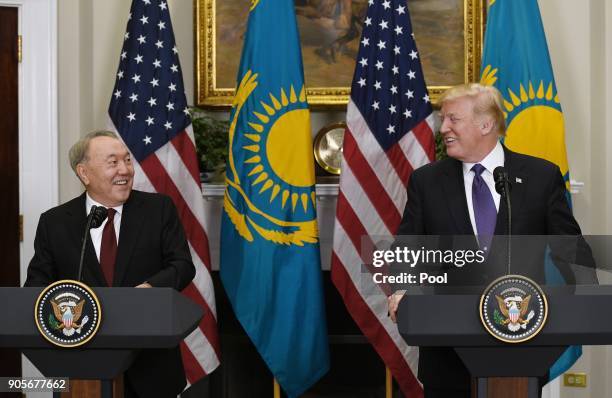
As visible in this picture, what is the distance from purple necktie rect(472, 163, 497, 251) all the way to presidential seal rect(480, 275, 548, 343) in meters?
0.51

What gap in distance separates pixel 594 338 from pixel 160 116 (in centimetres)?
260

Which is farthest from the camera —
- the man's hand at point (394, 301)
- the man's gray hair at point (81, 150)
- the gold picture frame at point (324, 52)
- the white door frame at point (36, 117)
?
the gold picture frame at point (324, 52)

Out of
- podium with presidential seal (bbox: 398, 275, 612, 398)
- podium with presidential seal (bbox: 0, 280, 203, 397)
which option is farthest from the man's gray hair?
podium with presidential seal (bbox: 398, 275, 612, 398)

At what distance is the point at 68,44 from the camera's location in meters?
4.33

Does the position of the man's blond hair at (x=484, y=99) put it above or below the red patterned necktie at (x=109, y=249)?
above

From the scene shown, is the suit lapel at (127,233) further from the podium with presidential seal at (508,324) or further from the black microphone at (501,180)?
the black microphone at (501,180)

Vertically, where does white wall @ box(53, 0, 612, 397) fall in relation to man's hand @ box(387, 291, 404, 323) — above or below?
above

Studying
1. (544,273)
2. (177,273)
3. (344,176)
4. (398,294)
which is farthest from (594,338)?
(344,176)

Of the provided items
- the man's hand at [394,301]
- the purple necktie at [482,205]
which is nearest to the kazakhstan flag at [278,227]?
the purple necktie at [482,205]

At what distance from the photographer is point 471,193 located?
7.97ft

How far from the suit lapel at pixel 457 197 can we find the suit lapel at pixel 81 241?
1.25m

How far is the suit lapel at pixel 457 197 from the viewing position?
237 cm

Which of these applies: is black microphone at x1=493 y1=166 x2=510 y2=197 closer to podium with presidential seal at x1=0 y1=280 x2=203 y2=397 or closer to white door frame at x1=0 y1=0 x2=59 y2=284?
podium with presidential seal at x1=0 y1=280 x2=203 y2=397

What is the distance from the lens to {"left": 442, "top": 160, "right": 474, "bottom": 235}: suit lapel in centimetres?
237
